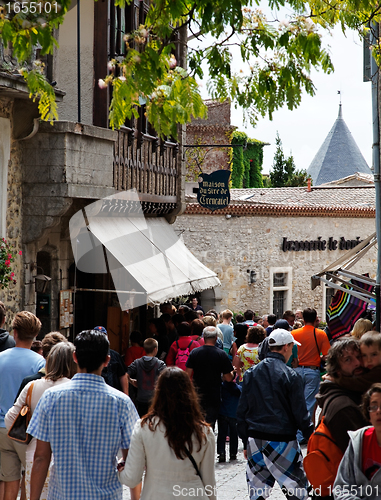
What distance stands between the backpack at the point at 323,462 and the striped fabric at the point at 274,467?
1197mm

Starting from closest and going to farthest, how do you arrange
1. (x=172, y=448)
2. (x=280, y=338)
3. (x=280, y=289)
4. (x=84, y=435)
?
(x=172, y=448) → (x=84, y=435) → (x=280, y=338) → (x=280, y=289)

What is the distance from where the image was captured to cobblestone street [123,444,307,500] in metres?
6.12

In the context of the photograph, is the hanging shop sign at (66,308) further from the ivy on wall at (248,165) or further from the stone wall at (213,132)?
the ivy on wall at (248,165)

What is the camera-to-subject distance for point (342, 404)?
3.94 meters

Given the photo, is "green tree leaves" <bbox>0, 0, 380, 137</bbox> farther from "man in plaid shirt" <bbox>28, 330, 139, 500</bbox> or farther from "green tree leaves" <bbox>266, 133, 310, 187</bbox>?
"green tree leaves" <bbox>266, 133, 310, 187</bbox>

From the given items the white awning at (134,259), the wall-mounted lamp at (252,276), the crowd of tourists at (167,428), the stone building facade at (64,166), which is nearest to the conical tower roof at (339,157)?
the wall-mounted lamp at (252,276)

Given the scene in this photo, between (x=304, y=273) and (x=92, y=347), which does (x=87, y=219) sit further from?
(x=304, y=273)

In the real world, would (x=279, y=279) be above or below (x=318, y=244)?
below

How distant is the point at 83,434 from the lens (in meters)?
3.66

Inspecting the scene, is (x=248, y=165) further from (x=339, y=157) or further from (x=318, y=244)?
(x=318, y=244)

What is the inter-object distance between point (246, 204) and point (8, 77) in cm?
1290

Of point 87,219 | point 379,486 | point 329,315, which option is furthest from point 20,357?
point 329,315

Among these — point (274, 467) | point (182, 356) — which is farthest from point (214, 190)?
point (274, 467)

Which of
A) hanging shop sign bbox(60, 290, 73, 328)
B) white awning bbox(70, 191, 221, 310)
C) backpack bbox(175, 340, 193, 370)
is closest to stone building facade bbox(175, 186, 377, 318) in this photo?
white awning bbox(70, 191, 221, 310)
